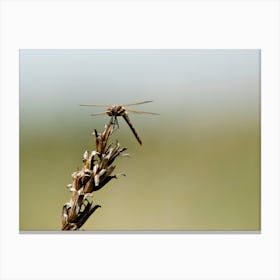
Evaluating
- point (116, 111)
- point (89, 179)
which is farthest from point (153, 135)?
point (89, 179)
